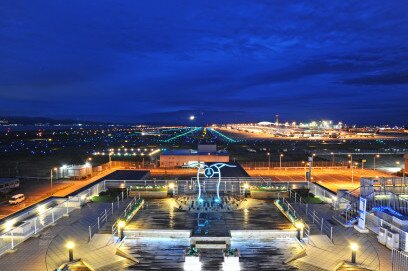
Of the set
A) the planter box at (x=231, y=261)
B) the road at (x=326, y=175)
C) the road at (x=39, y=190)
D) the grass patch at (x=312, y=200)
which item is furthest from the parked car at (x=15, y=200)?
the road at (x=326, y=175)

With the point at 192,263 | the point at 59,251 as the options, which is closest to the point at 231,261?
the point at 192,263

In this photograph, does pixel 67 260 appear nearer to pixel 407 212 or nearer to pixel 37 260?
pixel 37 260

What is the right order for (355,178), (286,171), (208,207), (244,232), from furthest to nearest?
(286,171) < (355,178) < (208,207) < (244,232)

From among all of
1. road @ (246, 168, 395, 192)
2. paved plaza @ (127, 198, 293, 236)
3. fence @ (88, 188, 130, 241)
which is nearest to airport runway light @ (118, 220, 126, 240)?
paved plaza @ (127, 198, 293, 236)

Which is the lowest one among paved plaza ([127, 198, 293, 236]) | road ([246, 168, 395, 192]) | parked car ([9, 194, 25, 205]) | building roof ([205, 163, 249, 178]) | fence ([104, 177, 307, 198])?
parked car ([9, 194, 25, 205])

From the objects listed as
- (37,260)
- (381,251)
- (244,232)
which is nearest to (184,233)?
(244,232)

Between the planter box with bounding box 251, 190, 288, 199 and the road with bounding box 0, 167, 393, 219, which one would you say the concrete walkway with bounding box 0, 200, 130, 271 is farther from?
the road with bounding box 0, 167, 393, 219
